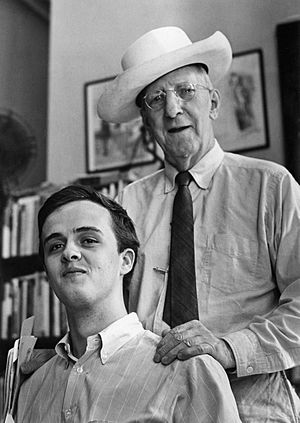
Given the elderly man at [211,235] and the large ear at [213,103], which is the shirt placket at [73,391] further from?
the large ear at [213,103]

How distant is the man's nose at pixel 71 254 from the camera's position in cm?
162

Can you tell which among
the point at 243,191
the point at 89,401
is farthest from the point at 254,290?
the point at 89,401

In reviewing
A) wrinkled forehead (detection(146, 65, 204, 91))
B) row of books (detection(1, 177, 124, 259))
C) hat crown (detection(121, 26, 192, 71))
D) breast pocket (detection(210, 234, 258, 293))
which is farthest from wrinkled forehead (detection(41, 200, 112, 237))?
row of books (detection(1, 177, 124, 259))

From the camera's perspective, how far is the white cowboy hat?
79.5 inches

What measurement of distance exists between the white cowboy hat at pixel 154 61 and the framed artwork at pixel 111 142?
3.63ft

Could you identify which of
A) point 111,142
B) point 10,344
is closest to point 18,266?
point 10,344

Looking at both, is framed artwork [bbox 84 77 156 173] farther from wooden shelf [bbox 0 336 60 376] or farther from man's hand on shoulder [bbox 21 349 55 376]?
man's hand on shoulder [bbox 21 349 55 376]

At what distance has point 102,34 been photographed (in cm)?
366

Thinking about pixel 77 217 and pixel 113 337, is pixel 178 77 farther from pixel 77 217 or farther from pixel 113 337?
pixel 113 337

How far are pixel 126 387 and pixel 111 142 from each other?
82.7 inches

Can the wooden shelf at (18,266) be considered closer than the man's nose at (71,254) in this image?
No

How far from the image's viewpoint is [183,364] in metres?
1.54

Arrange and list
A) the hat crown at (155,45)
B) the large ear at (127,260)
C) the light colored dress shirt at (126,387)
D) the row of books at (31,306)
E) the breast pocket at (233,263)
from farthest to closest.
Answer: the row of books at (31,306)
the hat crown at (155,45)
the breast pocket at (233,263)
the large ear at (127,260)
the light colored dress shirt at (126,387)

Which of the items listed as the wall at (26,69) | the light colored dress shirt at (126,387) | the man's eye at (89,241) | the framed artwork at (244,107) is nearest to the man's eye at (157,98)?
the man's eye at (89,241)
